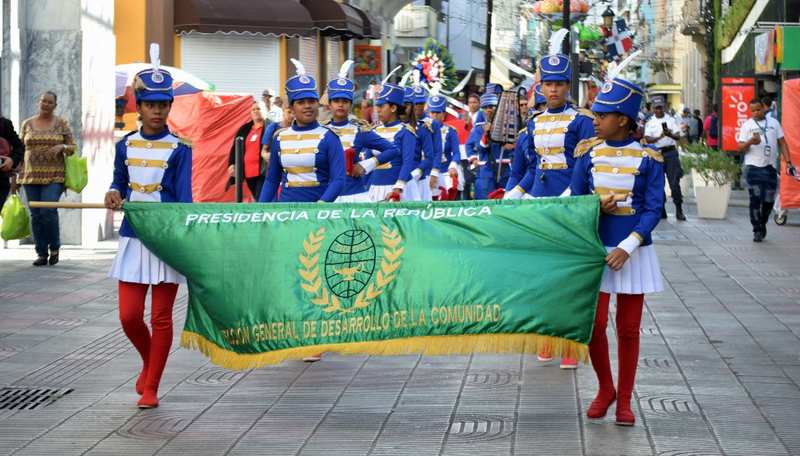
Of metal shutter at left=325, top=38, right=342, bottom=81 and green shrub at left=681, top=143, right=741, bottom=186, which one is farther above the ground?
metal shutter at left=325, top=38, right=342, bottom=81

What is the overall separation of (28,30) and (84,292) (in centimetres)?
619

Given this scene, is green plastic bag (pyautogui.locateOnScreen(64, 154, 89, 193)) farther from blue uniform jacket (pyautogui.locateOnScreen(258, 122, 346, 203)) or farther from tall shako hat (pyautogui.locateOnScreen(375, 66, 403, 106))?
blue uniform jacket (pyautogui.locateOnScreen(258, 122, 346, 203))

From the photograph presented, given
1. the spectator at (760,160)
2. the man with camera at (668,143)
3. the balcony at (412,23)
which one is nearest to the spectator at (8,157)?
the spectator at (760,160)

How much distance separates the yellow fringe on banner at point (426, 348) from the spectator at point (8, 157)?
669cm

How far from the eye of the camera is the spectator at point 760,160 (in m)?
20.1

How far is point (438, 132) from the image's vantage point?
58.7 feet

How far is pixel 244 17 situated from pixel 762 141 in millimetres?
17575

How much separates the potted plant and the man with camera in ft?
0.99

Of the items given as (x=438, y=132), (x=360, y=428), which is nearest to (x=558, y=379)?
(x=360, y=428)

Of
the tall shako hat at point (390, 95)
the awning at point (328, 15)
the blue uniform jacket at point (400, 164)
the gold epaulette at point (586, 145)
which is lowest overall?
the gold epaulette at point (586, 145)

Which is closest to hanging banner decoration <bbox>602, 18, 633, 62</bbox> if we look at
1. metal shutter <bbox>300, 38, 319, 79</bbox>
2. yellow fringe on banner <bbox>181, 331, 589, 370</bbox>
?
metal shutter <bbox>300, 38, 319, 79</bbox>

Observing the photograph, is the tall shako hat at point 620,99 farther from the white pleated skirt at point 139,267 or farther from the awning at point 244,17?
the awning at point 244,17

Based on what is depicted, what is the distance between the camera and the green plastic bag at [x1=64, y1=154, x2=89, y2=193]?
16.2m

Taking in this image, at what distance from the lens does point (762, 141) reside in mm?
20359
